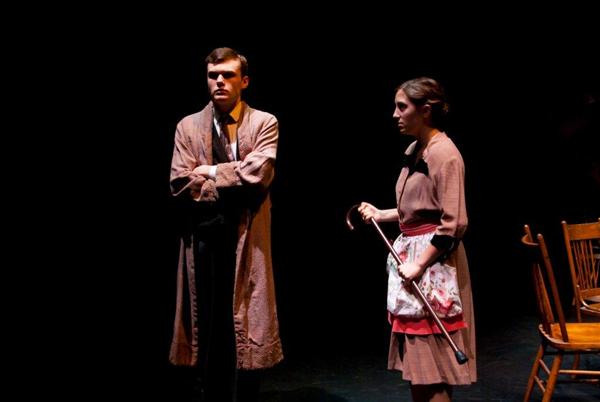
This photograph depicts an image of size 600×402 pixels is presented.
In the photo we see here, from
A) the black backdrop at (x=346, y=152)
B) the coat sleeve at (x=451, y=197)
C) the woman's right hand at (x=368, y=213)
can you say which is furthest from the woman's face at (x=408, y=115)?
the black backdrop at (x=346, y=152)

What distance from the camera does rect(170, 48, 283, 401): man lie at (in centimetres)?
279

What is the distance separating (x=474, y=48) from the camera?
5172 mm

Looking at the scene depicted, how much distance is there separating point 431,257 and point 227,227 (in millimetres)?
827

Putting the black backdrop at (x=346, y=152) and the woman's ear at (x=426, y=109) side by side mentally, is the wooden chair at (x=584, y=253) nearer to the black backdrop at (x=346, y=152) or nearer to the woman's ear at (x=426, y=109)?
the black backdrop at (x=346, y=152)

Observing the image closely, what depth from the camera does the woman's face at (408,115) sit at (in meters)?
2.57

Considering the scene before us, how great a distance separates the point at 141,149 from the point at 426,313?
2.24 metres

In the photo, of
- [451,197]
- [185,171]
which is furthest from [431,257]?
[185,171]

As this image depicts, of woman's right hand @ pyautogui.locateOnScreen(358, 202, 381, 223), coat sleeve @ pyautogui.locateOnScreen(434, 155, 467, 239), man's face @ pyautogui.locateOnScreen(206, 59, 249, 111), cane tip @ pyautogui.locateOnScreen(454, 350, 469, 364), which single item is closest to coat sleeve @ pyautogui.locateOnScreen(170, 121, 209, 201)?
man's face @ pyautogui.locateOnScreen(206, 59, 249, 111)

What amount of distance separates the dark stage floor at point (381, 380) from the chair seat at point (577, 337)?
42cm

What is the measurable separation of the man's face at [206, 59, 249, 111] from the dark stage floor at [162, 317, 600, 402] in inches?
61.8

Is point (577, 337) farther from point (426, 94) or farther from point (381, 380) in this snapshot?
point (426, 94)

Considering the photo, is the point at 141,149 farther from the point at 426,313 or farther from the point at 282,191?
the point at 426,313

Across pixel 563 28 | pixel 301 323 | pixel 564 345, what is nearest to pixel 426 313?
pixel 564 345

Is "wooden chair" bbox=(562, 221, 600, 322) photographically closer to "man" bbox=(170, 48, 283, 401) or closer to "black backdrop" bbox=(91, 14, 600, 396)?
"black backdrop" bbox=(91, 14, 600, 396)
